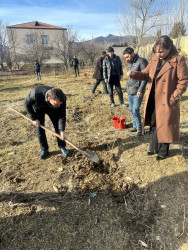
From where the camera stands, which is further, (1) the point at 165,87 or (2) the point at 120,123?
(2) the point at 120,123

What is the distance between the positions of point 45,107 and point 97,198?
5.19 ft

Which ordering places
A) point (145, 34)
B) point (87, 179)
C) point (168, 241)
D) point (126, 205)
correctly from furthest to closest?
point (145, 34), point (87, 179), point (126, 205), point (168, 241)

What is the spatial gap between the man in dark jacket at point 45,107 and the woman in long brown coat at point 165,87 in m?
1.16

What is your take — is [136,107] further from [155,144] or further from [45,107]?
[45,107]

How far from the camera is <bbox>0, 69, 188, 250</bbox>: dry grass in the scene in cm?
204

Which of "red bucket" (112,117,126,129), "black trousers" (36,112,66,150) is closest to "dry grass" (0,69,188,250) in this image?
"black trousers" (36,112,66,150)

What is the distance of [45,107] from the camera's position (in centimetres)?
285

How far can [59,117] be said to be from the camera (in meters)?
2.97

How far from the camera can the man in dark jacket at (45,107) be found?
2404mm

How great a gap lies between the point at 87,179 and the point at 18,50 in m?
33.0

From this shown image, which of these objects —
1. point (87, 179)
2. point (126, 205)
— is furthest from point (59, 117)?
point (126, 205)

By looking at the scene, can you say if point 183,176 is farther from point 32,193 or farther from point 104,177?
point 32,193

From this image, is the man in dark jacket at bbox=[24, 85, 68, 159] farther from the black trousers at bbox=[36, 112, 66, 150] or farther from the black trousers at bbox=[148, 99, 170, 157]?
the black trousers at bbox=[148, 99, 170, 157]

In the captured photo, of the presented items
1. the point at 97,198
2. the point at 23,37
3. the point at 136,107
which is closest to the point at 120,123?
the point at 136,107
